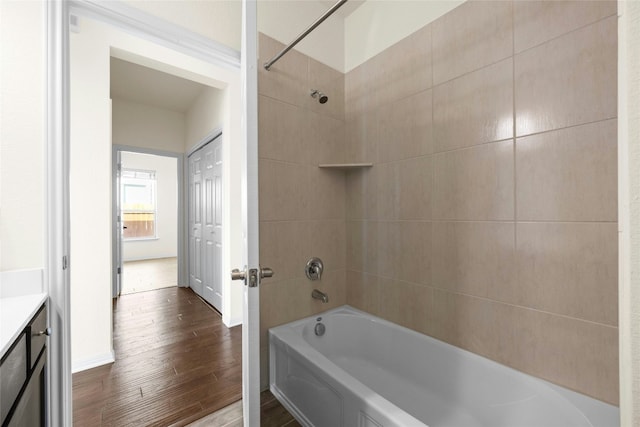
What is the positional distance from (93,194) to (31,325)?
1.34 metres

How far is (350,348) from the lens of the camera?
6.20 feet

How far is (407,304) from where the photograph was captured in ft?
5.62

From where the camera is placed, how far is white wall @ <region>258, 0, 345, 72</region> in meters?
A: 1.74

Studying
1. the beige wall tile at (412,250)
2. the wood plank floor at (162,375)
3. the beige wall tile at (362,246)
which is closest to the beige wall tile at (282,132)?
the beige wall tile at (362,246)

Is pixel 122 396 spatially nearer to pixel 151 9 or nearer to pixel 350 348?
pixel 350 348

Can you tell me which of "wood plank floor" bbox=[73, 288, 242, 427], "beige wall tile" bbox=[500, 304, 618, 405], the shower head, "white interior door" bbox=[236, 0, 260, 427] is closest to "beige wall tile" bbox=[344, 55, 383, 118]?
the shower head

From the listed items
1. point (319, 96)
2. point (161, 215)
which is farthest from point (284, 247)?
point (161, 215)

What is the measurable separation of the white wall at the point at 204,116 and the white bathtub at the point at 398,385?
2437 mm

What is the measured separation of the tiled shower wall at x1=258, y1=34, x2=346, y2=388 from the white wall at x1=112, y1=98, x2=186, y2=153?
295cm

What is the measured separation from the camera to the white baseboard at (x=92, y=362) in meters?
1.94

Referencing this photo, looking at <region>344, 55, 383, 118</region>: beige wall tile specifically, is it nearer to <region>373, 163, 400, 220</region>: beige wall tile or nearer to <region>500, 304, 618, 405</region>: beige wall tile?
<region>373, 163, 400, 220</region>: beige wall tile

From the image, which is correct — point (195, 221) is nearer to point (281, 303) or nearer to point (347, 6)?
point (281, 303)

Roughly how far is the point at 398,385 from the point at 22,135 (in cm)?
219

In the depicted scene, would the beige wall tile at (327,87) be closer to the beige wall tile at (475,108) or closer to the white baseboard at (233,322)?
the beige wall tile at (475,108)
